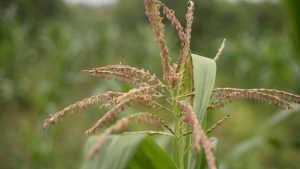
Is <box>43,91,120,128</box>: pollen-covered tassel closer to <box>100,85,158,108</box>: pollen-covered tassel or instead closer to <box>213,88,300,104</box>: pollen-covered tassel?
<box>100,85,158,108</box>: pollen-covered tassel

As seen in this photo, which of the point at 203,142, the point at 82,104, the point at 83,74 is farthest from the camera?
the point at 83,74

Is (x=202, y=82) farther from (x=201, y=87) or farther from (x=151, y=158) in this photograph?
(x=151, y=158)

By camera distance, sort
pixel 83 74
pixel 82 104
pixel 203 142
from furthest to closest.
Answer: pixel 83 74 → pixel 82 104 → pixel 203 142

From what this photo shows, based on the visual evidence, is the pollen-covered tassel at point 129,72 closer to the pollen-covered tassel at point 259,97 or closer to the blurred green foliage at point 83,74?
A: the pollen-covered tassel at point 259,97

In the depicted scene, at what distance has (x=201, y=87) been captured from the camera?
0.65 m

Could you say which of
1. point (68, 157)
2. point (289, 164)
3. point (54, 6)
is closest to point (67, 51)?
point (68, 157)

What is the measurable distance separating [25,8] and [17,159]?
276 inches

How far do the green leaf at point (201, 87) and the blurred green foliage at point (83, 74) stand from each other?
0.45m

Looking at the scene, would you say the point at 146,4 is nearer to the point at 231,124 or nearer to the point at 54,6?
the point at 231,124

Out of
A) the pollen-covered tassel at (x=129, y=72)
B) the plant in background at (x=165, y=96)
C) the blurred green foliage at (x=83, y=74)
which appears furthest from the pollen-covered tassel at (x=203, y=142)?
the blurred green foliage at (x=83, y=74)

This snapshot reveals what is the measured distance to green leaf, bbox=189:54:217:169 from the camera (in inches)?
24.5

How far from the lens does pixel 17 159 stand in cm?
399

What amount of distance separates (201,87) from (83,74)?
841cm

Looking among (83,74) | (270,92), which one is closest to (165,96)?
(270,92)
